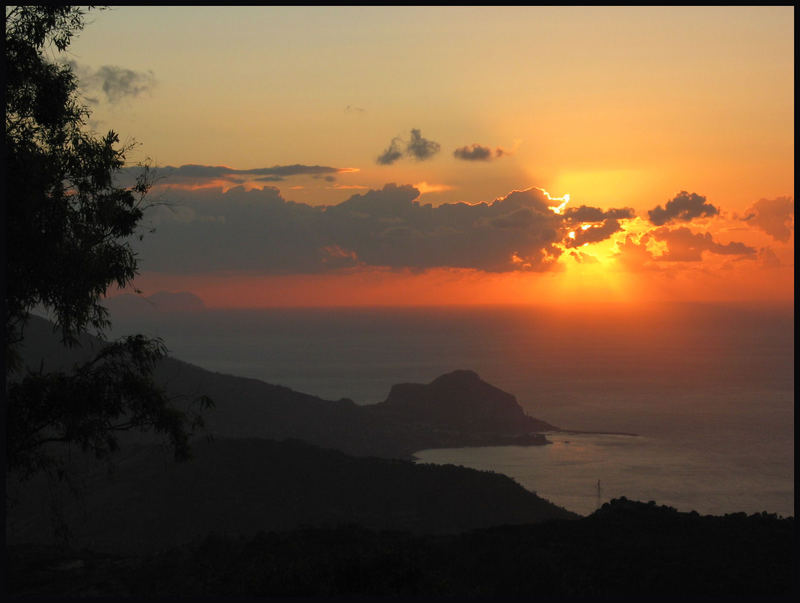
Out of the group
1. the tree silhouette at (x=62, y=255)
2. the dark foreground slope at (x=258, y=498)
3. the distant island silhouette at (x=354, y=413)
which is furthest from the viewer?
the distant island silhouette at (x=354, y=413)

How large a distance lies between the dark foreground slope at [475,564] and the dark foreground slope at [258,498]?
27.9 metres

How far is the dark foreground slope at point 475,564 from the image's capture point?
14.7 m

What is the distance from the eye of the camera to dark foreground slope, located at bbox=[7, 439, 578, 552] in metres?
49.0

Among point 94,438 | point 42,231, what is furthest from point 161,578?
point 42,231

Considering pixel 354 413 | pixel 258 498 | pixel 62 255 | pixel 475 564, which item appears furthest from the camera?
pixel 354 413

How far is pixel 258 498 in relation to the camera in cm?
5472

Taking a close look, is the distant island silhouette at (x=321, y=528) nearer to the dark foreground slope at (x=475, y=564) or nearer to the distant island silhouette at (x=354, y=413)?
the dark foreground slope at (x=475, y=564)

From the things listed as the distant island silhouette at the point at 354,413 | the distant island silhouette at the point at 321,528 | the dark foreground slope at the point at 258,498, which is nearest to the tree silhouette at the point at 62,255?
the distant island silhouette at the point at 321,528

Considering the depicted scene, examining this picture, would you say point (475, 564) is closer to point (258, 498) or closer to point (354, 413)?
point (258, 498)

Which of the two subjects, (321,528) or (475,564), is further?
(321,528)

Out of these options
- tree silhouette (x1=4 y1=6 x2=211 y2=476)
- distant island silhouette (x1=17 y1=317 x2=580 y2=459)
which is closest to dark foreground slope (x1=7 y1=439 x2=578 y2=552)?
distant island silhouette (x1=17 y1=317 x2=580 y2=459)

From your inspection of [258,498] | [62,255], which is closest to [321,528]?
[62,255]

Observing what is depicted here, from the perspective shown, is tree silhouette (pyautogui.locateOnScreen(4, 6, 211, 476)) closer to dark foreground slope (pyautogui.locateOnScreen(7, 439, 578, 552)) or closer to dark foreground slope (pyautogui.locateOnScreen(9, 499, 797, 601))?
dark foreground slope (pyautogui.locateOnScreen(9, 499, 797, 601))

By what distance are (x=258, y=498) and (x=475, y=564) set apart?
3907 centimetres
